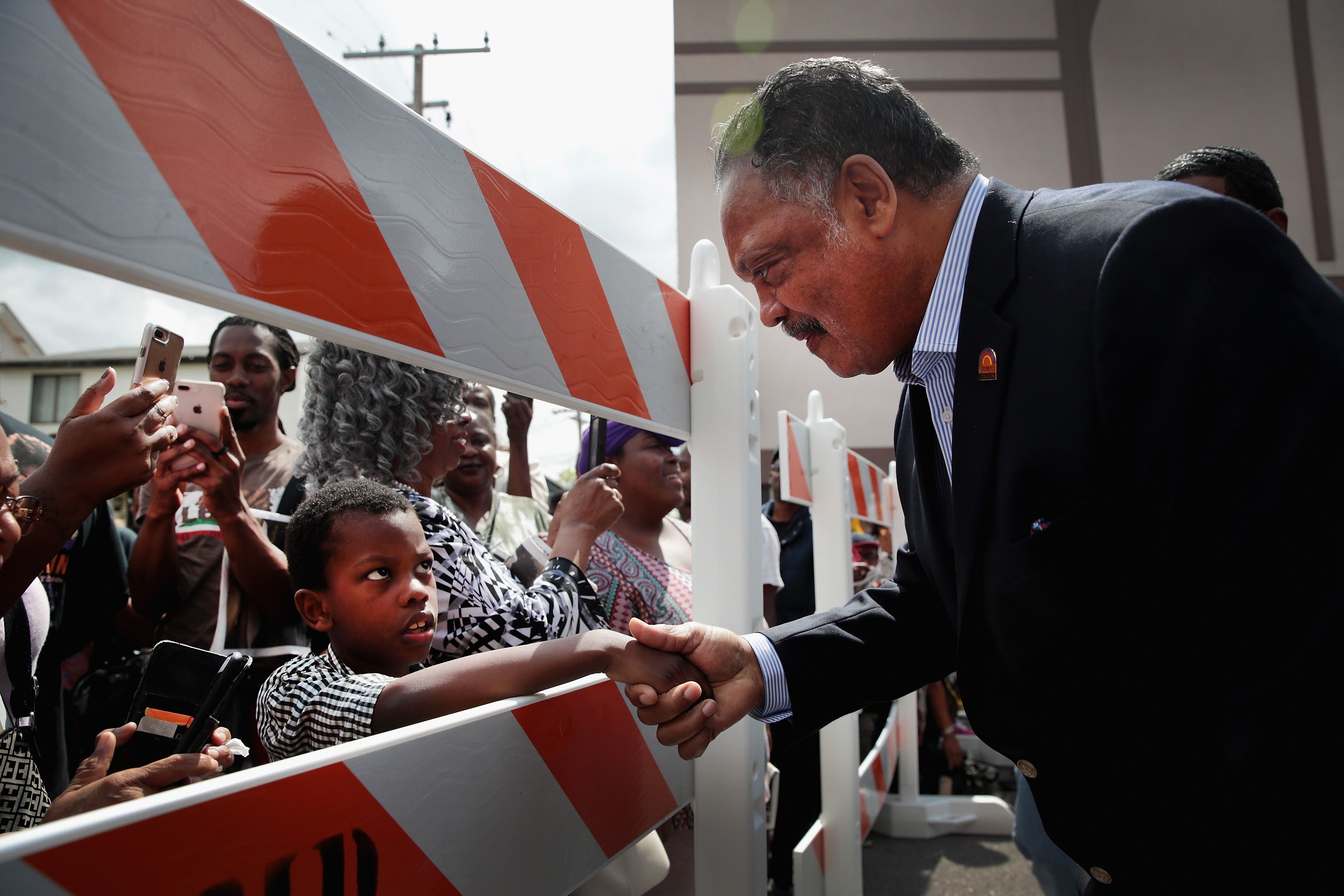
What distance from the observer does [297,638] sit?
7.00 feet

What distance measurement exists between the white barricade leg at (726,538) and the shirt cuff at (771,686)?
9cm

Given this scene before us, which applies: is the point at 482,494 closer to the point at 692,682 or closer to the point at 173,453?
the point at 173,453

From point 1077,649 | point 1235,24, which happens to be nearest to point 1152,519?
point 1077,649

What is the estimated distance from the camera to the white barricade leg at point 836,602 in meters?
2.95

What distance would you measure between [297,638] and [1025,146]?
12.5m

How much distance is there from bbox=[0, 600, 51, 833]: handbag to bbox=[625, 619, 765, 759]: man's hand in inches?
34.4

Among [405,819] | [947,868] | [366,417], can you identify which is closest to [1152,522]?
[405,819]

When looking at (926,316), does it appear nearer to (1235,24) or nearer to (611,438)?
(611,438)

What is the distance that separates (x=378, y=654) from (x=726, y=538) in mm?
703

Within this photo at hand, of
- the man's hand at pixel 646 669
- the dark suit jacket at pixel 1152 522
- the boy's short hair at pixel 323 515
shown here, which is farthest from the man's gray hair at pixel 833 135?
the boy's short hair at pixel 323 515

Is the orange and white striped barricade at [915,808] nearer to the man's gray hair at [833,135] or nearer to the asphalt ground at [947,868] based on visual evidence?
the asphalt ground at [947,868]

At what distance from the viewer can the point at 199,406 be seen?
1698mm

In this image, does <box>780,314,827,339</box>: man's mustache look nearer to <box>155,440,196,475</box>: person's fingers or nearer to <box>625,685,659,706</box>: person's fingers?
<box>625,685,659,706</box>: person's fingers

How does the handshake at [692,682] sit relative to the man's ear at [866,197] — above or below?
below
